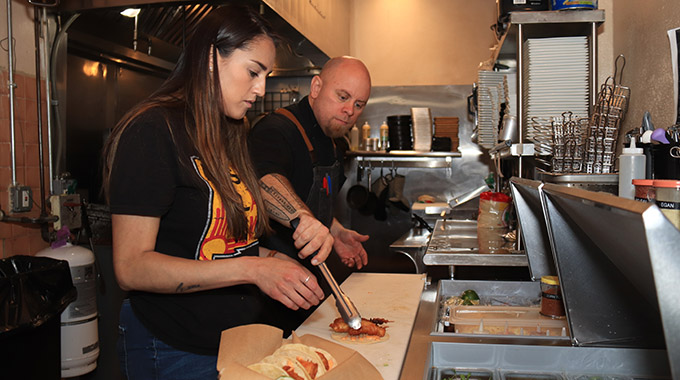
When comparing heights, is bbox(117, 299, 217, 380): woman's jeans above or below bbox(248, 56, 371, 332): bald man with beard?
below

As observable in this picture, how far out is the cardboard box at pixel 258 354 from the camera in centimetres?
112

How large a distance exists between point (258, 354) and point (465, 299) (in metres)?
0.87

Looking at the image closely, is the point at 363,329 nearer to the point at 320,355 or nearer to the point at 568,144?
the point at 320,355

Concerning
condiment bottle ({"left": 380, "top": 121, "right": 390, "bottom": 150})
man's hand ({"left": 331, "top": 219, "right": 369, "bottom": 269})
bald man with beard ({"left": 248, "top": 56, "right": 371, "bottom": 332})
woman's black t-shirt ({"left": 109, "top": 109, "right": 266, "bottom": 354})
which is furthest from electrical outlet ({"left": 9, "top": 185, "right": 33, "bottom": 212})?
condiment bottle ({"left": 380, "top": 121, "right": 390, "bottom": 150})

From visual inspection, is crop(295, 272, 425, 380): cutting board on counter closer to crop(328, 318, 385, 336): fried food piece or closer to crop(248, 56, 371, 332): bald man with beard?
crop(328, 318, 385, 336): fried food piece

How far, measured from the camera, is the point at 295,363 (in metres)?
1.20

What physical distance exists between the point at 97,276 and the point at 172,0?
171cm

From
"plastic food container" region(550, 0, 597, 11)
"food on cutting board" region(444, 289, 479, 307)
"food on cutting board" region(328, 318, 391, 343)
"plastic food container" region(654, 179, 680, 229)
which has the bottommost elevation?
"food on cutting board" region(328, 318, 391, 343)

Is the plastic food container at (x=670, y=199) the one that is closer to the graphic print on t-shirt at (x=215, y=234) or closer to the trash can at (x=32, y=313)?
the graphic print on t-shirt at (x=215, y=234)

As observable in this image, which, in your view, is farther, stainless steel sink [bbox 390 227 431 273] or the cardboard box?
stainless steel sink [bbox 390 227 431 273]

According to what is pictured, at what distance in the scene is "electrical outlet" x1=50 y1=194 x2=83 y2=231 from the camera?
3156 millimetres

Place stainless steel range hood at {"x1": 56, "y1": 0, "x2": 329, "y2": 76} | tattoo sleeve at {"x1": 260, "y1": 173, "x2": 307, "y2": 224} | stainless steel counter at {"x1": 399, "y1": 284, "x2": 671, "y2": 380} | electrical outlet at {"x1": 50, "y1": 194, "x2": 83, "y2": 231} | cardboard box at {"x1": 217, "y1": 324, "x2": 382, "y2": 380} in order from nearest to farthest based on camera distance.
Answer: cardboard box at {"x1": 217, "y1": 324, "x2": 382, "y2": 380} → stainless steel counter at {"x1": 399, "y1": 284, "x2": 671, "y2": 380} → tattoo sleeve at {"x1": 260, "y1": 173, "x2": 307, "y2": 224} → electrical outlet at {"x1": 50, "y1": 194, "x2": 83, "y2": 231} → stainless steel range hood at {"x1": 56, "y1": 0, "x2": 329, "y2": 76}

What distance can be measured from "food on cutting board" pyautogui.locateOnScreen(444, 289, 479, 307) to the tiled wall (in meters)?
2.36

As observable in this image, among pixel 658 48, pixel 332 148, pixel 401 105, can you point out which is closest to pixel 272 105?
pixel 401 105
